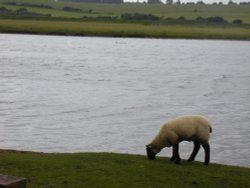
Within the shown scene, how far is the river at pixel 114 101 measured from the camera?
72.0ft

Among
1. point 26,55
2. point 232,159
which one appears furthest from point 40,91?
point 26,55

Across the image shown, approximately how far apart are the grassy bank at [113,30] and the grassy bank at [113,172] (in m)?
94.0

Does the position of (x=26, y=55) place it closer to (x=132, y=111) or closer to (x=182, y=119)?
(x=132, y=111)

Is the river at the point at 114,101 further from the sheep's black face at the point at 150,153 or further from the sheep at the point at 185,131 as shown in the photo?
the sheep at the point at 185,131

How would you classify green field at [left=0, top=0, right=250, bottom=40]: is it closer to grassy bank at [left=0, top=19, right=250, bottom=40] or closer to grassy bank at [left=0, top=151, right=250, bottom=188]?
grassy bank at [left=0, top=19, right=250, bottom=40]

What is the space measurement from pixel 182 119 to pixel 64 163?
3.15 meters

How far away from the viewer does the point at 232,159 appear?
19859mm

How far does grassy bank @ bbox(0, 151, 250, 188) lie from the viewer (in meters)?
13.1

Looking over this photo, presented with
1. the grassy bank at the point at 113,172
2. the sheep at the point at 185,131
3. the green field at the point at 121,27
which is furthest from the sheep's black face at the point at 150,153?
the green field at the point at 121,27

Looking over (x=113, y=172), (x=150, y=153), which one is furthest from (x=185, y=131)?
(x=113, y=172)

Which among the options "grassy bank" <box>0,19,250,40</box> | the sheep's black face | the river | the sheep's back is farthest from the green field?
the sheep's back

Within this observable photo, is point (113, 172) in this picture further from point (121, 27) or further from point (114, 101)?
point (121, 27)

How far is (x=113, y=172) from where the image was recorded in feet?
45.2

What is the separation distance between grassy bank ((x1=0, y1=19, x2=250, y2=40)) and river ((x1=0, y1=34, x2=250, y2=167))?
43052 millimetres
